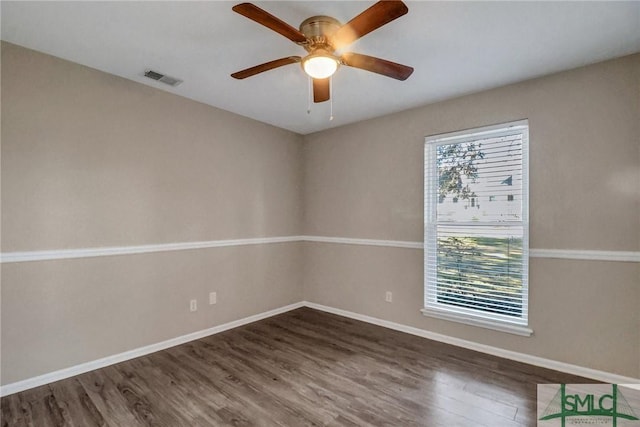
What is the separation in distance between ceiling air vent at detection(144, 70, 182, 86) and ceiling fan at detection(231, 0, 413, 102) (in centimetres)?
102

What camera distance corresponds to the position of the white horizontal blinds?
9.18 ft

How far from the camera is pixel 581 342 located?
2.48 m

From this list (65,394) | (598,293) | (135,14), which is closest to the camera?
(135,14)

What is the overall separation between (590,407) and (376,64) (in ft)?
8.86

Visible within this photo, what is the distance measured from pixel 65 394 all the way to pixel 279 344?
168cm

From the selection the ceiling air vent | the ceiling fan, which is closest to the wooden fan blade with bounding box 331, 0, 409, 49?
the ceiling fan

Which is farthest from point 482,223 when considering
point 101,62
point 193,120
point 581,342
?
point 101,62

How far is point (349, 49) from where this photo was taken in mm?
2277

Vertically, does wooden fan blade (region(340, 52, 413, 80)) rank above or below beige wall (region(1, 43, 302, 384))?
above

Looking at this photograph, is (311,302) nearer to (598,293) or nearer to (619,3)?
(598,293)

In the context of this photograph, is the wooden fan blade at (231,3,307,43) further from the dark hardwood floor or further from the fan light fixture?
the dark hardwood floor

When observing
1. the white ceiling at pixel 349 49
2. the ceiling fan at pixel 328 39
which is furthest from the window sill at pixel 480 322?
the ceiling fan at pixel 328 39

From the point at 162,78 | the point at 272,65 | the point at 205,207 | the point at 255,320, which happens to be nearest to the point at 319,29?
the point at 272,65

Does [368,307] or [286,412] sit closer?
[286,412]
